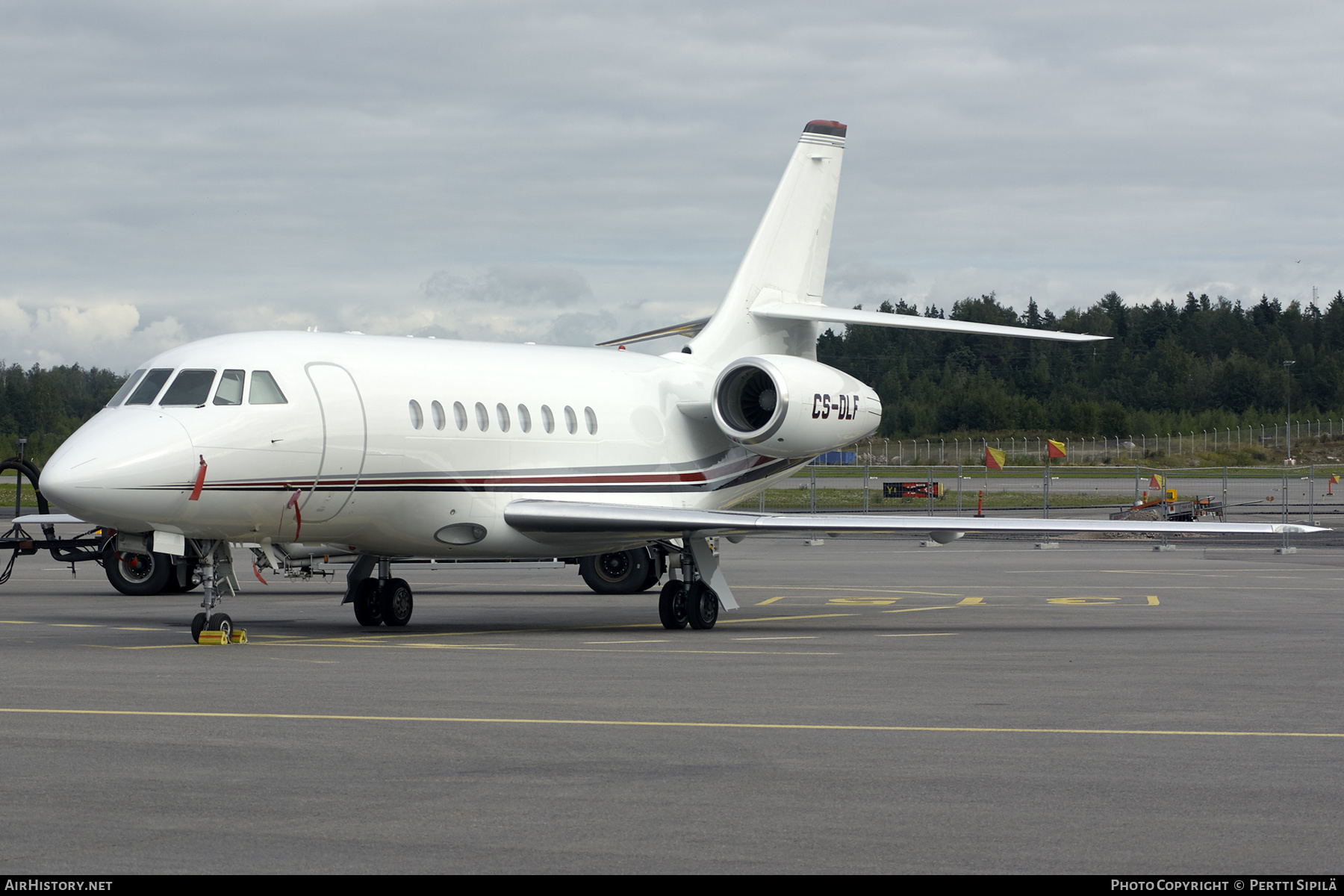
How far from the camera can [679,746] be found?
10.1 m

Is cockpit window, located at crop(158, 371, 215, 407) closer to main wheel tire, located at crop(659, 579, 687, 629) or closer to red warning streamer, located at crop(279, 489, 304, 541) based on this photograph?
red warning streamer, located at crop(279, 489, 304, 541)

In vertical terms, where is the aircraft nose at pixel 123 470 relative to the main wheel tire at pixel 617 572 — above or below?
above

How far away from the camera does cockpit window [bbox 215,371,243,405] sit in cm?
1719

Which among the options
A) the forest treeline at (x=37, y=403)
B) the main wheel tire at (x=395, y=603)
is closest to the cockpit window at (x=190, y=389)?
the main wheel tire at (x=395, y=603)

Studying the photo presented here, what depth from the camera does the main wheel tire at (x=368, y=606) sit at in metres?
20.6

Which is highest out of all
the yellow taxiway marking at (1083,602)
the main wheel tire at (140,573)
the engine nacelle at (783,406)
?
the engine nacelle at (783,406)

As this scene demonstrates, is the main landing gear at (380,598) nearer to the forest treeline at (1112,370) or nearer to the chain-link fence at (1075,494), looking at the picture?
the chain-link fence at (1075,494)

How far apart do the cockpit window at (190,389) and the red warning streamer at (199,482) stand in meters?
0.81

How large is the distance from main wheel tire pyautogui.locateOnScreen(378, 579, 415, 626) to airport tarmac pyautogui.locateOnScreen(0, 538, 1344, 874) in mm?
562

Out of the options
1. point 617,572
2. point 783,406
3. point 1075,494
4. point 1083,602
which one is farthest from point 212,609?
point 1075,494

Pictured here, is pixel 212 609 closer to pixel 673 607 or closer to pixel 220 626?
pixel 220 626
